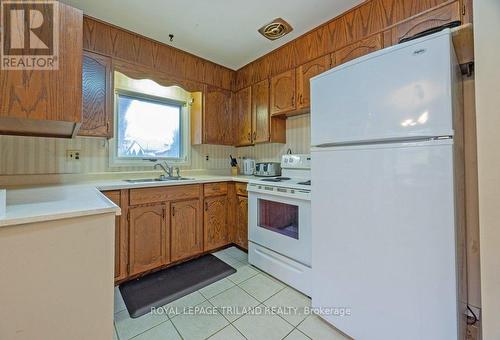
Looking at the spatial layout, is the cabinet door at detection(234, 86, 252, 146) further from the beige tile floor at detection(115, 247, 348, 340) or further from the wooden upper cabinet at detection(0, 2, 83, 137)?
→ the wooden upper cabinet at detection(0, 2, 83, 137)

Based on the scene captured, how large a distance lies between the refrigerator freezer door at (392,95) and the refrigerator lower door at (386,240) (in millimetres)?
83

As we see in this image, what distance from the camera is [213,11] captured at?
1.81 m

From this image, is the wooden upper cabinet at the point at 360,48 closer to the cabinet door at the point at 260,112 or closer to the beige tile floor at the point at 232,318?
the cabinet door at the point at 260,112

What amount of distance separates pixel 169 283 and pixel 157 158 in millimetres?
1421

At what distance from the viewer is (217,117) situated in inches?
111

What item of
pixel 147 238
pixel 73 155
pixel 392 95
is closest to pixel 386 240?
pixel 392 95

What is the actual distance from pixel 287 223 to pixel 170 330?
1145mm

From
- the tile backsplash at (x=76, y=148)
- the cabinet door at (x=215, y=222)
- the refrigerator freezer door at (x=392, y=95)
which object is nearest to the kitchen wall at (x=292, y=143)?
the tile backsplash at (x=76, y=148)

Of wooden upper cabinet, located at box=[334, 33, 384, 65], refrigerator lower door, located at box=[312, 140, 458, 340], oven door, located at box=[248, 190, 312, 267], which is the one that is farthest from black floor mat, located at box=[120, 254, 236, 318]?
wooden upper cabinet, located at box=[334, 33, 384, 65]

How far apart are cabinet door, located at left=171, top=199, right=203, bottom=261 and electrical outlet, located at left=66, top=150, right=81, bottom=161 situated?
1.03 meters

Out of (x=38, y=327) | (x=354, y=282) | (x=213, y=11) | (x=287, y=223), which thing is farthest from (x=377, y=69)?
(x=38, y=327)

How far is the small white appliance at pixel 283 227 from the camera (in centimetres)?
166

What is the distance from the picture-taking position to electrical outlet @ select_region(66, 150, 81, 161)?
6.49ft

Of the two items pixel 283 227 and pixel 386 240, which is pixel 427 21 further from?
pixel 283 227
